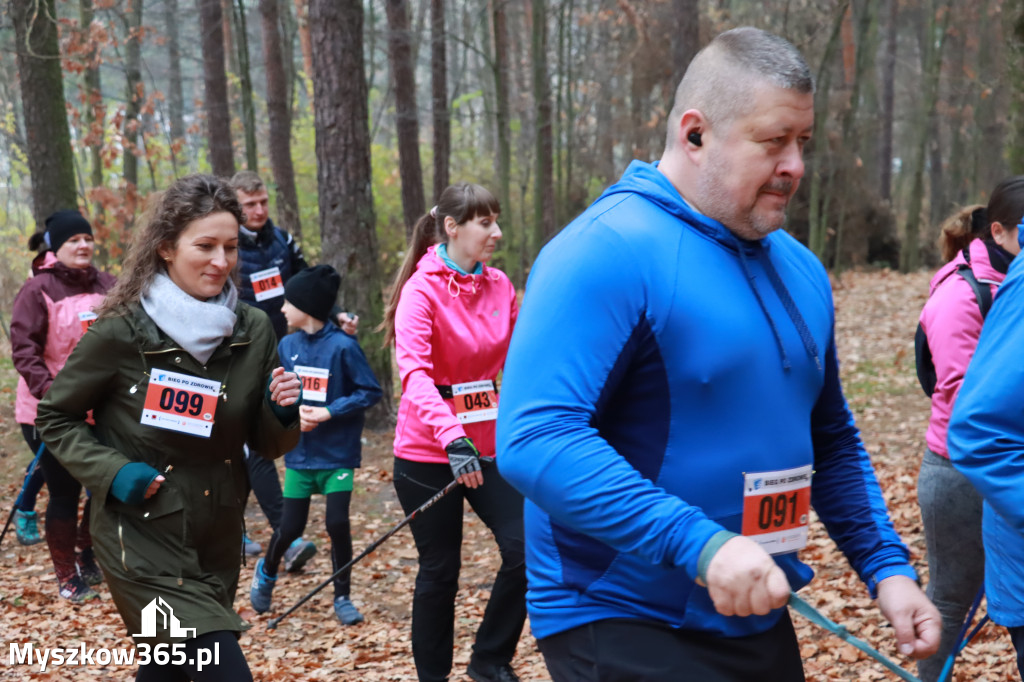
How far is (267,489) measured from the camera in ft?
23.0

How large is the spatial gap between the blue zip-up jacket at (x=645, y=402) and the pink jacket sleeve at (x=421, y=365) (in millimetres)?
2090

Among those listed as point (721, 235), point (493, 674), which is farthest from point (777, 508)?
point (493, 674)

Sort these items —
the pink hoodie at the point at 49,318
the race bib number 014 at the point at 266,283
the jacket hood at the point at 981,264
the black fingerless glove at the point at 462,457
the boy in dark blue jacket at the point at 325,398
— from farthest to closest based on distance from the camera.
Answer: the race bib number 014 at the point at 266,283 → the pink hoodie at the point at 49,318 → the boy in dark blue jacket at the point at 325,398 → the black fingerless glove at the point at 462,457 → the jacket hood at the point at 981,264

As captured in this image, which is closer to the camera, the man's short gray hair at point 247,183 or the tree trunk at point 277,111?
the man's short gray hair at point 247,183

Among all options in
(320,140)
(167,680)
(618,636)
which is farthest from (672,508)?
(320,140)

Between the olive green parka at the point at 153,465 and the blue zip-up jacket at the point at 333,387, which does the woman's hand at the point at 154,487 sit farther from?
the blue zip-up jacket at the point at 333,387

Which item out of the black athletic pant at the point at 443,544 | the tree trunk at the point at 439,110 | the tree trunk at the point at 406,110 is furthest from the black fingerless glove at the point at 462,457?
the tree trunk at the point at 439,110

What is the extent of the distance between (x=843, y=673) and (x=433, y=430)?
2682mm

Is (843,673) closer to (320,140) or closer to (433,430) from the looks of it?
(433,430)

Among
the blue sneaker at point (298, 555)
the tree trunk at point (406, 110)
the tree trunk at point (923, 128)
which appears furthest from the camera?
the tree trunk at point (923, 128)

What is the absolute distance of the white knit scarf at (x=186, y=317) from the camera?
348 centimetres

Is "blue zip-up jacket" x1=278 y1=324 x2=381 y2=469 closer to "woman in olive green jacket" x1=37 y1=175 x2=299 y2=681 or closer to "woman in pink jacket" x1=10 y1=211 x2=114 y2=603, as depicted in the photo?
"woman in pink jacket" x1=10 y1=211 x2=114 y2=603

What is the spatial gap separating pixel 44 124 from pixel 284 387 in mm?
7812

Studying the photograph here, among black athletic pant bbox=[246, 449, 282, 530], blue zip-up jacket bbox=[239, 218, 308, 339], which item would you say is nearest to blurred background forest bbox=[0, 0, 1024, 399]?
blue zip-up jacket bbox=[239, 218, 308, 339]
